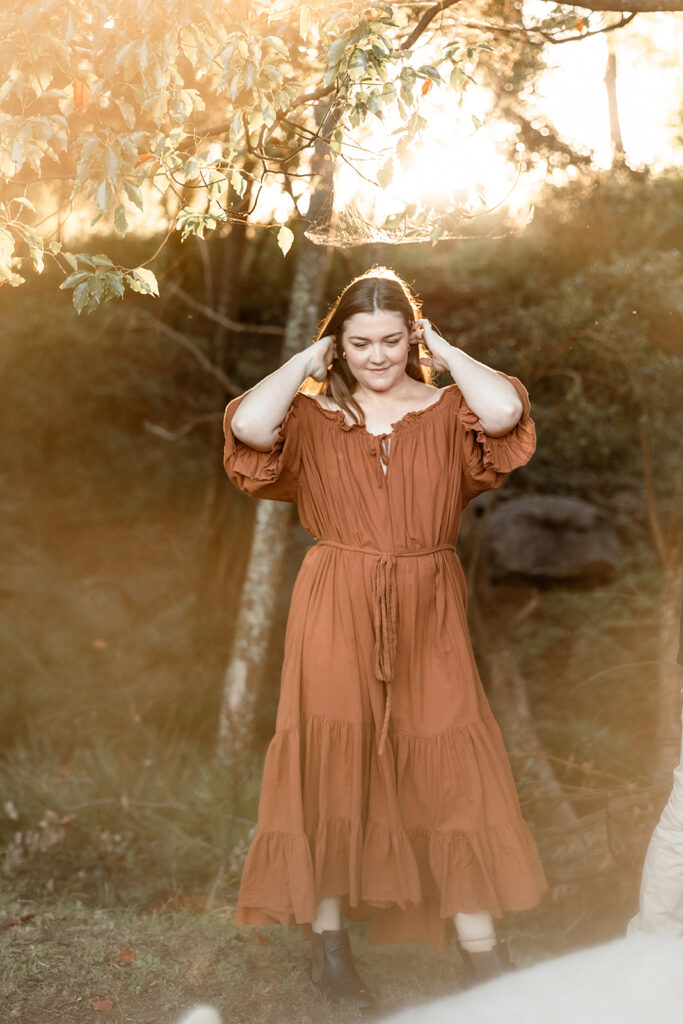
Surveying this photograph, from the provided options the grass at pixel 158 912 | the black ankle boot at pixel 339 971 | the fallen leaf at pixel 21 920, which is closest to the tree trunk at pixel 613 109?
the grass at pixel 158 912

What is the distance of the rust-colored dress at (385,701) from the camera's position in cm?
304

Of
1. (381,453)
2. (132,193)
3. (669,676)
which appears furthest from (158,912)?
(132,193)

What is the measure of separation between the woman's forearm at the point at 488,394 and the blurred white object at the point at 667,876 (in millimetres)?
1064

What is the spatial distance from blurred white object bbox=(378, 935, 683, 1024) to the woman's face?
166cm

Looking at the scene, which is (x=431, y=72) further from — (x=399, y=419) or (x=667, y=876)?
(x=667, y=876)

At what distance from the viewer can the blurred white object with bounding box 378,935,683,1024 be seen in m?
2.65

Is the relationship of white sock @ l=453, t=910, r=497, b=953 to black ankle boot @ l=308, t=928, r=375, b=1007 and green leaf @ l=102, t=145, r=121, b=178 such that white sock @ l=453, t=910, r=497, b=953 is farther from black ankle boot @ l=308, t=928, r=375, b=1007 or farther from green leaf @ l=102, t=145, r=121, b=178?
green leaf @ l=102, t=145, r=121, b=178

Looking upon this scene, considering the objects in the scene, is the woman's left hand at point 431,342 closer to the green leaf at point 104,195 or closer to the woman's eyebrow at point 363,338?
the woman's eyebrow at point 363,338

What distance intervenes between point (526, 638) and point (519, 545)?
0.66m

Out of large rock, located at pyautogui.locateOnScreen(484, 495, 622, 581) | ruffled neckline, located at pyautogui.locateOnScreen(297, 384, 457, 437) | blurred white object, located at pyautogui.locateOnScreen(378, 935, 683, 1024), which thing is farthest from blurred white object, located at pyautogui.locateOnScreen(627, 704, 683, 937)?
large rock, located at pyautogui.locateOnScreen(484, 495, 622, 581)

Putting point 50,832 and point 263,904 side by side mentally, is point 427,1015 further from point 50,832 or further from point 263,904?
point 50,832

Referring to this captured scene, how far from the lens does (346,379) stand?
10.5 ft

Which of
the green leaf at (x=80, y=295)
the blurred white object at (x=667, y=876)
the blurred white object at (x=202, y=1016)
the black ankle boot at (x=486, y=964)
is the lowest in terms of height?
the blurred white object at (x=202, y=1016)

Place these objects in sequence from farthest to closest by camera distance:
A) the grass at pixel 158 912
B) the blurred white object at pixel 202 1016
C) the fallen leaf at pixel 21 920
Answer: the fallen leaf at pixel 21 920 → the grass at pixel 158 912 → the blurred white object at pixel 202 1016
